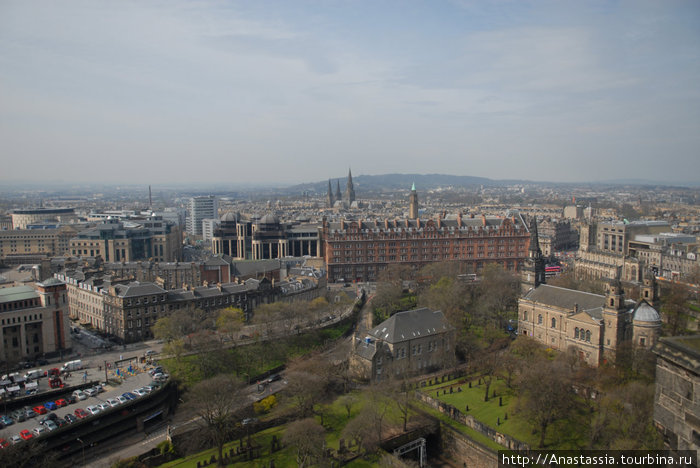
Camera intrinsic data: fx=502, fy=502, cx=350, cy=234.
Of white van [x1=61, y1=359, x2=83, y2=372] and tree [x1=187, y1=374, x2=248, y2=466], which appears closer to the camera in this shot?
tree [x1=187, y1=374, x2=248, y2=466]

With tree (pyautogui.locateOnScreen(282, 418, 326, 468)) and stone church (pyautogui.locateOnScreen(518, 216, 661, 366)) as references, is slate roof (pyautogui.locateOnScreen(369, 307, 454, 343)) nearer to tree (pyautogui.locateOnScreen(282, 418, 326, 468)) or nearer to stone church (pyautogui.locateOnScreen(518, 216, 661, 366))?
stone church (pyautogui.locateOnScreen(518, 216, 661, 366))

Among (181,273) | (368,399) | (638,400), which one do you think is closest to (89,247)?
(181,273)

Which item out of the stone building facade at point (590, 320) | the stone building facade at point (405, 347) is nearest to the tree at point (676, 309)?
the stone building facade at point (590, 320)

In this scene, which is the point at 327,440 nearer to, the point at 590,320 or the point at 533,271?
the point at 590,320

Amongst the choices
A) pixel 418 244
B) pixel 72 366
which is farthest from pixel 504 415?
pixel 418 244

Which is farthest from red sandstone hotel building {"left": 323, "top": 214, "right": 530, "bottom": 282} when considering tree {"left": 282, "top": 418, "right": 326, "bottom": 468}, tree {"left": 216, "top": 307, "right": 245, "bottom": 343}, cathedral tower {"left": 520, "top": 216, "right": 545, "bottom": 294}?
tree {"left": 282, "top": 418, "right": 326, "bottom": 468}
